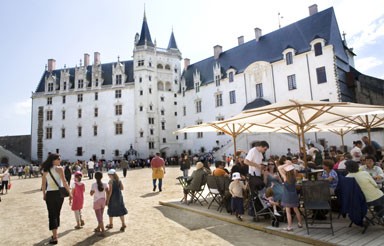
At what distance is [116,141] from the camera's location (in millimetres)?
40250

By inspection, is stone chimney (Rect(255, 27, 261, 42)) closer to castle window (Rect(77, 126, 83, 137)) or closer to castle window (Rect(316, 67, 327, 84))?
castle window (Rect(316, 67, 327, 84))

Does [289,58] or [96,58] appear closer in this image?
[289,58]

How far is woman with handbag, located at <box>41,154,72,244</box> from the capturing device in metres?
5.22

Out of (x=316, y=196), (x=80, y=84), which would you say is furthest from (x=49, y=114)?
(x=316, y=196)

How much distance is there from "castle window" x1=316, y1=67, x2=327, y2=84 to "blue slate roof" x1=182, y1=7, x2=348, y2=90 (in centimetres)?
231

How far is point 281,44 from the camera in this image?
3056cm

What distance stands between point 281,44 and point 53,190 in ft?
101

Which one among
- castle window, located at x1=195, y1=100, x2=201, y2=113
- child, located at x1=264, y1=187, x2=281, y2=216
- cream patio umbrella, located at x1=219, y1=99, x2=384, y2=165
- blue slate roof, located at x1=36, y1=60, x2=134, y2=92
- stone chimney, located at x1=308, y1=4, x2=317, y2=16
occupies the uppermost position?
stone chimney, located at x1=308, y1=4, x2=317, y2=16

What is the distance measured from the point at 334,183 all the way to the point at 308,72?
23523 mm

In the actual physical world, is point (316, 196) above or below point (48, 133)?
below

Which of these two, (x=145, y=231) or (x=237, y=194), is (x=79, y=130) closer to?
(x=145, y=231)

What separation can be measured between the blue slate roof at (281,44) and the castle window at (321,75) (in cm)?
231

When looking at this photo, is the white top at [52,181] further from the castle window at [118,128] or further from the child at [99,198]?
the castle window at [118,128]

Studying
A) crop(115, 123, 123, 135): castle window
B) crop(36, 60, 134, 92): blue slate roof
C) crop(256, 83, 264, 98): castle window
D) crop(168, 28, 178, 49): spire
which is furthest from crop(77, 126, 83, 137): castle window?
crop(256, 83, 264, 98): castle window
